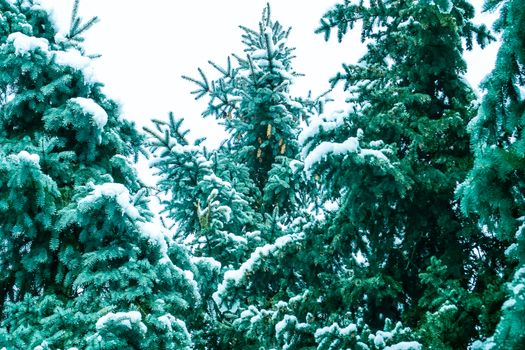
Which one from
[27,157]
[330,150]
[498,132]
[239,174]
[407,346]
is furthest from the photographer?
[239,174]

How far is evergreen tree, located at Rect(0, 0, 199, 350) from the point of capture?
5.58 m

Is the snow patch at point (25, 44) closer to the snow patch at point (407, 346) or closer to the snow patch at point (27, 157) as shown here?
the snow patch at point (27, 157)

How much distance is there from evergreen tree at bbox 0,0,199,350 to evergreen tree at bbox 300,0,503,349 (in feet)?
6.95

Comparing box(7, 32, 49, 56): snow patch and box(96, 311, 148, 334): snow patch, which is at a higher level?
box(7, 32, 49, 56): snow patch

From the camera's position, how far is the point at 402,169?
19.1 feet

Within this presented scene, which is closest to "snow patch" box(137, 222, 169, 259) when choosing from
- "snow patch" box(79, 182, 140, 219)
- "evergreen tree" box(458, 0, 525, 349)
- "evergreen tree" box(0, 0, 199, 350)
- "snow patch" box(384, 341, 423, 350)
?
"evergreen tree" box(0, 0, 199, 350)

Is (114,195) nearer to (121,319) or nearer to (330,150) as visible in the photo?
(121,319)

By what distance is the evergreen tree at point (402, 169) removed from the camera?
571 centimetres

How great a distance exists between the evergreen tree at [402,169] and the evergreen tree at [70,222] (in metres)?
2.12

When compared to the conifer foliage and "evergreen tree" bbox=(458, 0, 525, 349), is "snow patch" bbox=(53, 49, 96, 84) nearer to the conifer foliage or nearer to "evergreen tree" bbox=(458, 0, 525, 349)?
the conifer foliage

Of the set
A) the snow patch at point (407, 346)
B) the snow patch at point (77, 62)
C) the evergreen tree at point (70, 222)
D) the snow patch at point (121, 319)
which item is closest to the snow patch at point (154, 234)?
the evergreen tree at point (70, 222)

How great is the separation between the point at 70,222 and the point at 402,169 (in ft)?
13.0

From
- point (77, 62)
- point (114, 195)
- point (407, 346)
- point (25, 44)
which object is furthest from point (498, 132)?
point (25, 44)

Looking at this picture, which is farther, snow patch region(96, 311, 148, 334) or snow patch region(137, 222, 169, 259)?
snow patch region(137, 222, 169, 259)
